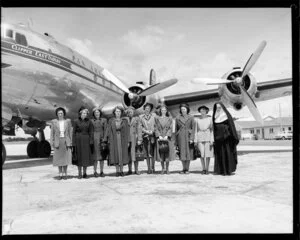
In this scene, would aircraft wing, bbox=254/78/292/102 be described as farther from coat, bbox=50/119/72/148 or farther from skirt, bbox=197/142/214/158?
coat, bbox=50/119/72/148

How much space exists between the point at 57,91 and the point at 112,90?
4.35m

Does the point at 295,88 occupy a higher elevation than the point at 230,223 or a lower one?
higher

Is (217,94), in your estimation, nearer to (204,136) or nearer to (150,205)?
(204,136)

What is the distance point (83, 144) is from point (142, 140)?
1567mm

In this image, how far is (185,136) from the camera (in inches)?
324

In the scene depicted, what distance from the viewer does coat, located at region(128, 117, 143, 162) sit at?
799 cm

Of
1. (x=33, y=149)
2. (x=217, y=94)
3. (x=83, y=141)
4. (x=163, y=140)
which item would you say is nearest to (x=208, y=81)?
(x=217, y=94)

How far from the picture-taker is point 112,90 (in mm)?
14266

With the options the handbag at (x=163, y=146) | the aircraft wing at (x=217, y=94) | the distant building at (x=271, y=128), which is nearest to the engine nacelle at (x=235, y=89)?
the aircraft wing at (x=217, y=94)

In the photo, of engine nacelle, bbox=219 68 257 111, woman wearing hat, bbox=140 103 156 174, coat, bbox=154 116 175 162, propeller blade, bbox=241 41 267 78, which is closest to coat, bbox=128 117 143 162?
woman wearing hat, bbox=140 103 156 174

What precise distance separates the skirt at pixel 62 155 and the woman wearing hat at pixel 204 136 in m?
3.26

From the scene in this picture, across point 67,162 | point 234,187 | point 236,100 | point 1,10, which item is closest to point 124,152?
point 67,162

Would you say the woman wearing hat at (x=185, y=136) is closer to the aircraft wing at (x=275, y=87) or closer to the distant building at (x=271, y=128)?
the aircraft wing at (x=275, y=87)

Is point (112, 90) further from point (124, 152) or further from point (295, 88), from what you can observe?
point (295, 88)
